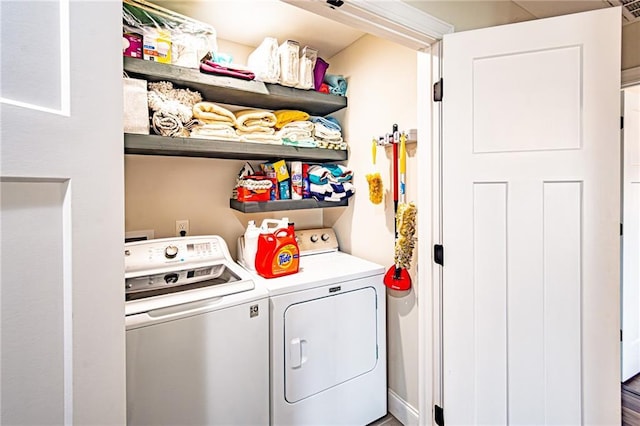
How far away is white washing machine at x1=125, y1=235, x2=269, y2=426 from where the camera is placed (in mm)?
1186

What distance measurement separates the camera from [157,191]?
6.19 ft

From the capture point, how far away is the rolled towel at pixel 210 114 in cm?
166

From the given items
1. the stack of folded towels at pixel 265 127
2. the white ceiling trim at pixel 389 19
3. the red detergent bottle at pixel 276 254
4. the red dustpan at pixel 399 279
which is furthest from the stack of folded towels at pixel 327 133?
the red dustpan at pixel 399 279

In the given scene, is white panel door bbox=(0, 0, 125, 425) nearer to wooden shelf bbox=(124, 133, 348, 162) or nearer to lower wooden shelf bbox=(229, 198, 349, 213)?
wooden shelf bbox=(124, 133, 348, 162)

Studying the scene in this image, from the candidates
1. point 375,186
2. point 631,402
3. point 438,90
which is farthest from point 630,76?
point 631,402

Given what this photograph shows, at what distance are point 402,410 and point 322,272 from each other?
3.29ft

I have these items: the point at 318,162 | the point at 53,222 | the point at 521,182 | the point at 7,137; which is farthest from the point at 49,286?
the point at 318,162

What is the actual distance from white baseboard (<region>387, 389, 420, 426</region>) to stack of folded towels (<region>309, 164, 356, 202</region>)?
52.8 inches

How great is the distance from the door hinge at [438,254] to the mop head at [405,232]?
23cm

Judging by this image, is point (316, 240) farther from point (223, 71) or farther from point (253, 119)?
point (223, 71)

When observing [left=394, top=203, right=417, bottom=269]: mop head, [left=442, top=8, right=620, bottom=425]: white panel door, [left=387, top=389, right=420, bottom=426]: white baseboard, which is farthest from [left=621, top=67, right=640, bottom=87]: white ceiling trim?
[left=387, top=389, right=420, bottom=426]: white baseboard

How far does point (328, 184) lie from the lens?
2.07m

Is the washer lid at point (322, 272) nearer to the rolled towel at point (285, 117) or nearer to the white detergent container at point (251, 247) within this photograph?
the white detergent container at point (251, 247)

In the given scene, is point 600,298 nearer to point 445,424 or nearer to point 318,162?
point 445,424
